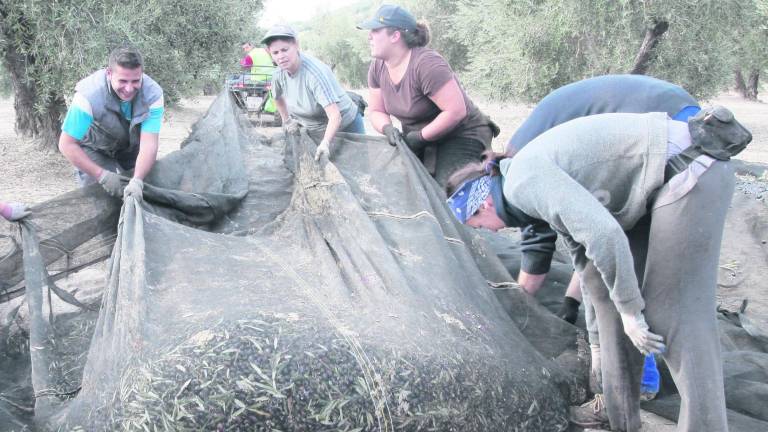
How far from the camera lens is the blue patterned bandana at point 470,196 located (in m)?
2.57

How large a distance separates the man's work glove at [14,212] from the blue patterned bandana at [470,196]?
1.99 meters

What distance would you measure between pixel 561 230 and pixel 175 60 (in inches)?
275

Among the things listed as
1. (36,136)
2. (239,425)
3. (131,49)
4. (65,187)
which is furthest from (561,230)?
(36,136)

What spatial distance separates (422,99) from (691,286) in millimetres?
2019

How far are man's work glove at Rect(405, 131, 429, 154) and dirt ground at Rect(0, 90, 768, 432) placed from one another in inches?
38.7

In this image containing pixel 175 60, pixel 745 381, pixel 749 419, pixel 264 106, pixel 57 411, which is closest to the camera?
pixel 57 411

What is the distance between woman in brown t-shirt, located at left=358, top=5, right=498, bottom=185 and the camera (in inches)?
147

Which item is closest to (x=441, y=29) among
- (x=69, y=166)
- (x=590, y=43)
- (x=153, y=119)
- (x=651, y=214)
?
(x=590, y=43)

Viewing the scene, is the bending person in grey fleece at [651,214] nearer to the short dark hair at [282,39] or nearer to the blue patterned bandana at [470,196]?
the blue patterned bandana at [470,196]

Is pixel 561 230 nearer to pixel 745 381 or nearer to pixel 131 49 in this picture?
pixel 745 381

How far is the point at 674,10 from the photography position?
32.4ft

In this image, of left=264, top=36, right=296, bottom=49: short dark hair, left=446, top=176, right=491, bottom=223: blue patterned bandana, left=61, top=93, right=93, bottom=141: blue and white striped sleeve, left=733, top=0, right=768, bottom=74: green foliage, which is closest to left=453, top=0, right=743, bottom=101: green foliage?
left=733, top=0, right=768, bottom=74: green foliage

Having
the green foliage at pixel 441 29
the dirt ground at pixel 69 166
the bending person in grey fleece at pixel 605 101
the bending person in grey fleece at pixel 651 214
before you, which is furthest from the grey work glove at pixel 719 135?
the green foliage at pixel 441 29

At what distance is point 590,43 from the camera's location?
11.2 meters
